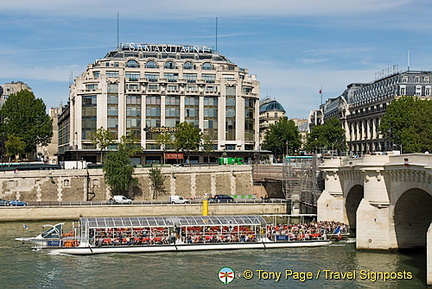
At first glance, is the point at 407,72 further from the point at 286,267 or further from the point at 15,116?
the point at 286,267

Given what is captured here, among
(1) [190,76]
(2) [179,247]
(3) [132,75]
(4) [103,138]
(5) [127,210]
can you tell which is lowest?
(2) [179,247]

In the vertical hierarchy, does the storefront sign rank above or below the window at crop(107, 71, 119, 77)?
below

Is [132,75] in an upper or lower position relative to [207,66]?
lower

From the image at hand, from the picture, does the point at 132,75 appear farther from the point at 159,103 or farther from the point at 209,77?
the point at 209,77

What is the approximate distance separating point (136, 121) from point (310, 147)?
5021cm

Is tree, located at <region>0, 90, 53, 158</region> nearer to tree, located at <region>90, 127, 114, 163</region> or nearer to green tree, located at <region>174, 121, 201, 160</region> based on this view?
tree, located at <region>90, 127, 114, 163</region>

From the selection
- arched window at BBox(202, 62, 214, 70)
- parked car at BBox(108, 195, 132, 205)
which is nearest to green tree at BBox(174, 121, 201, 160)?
arched window at BBox(202, 62, 214, 70)

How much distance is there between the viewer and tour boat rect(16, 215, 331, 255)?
2329 inches

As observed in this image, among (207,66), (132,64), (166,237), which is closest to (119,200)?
(166,237)

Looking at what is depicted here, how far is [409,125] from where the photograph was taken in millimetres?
115812

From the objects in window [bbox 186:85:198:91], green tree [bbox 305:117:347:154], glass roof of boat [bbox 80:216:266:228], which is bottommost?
glass roof of boat [bbox 80:216:266:228]

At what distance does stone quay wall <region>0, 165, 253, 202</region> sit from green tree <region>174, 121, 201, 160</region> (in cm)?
1421

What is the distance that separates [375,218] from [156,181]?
1950 inches

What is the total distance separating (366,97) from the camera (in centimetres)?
15575
